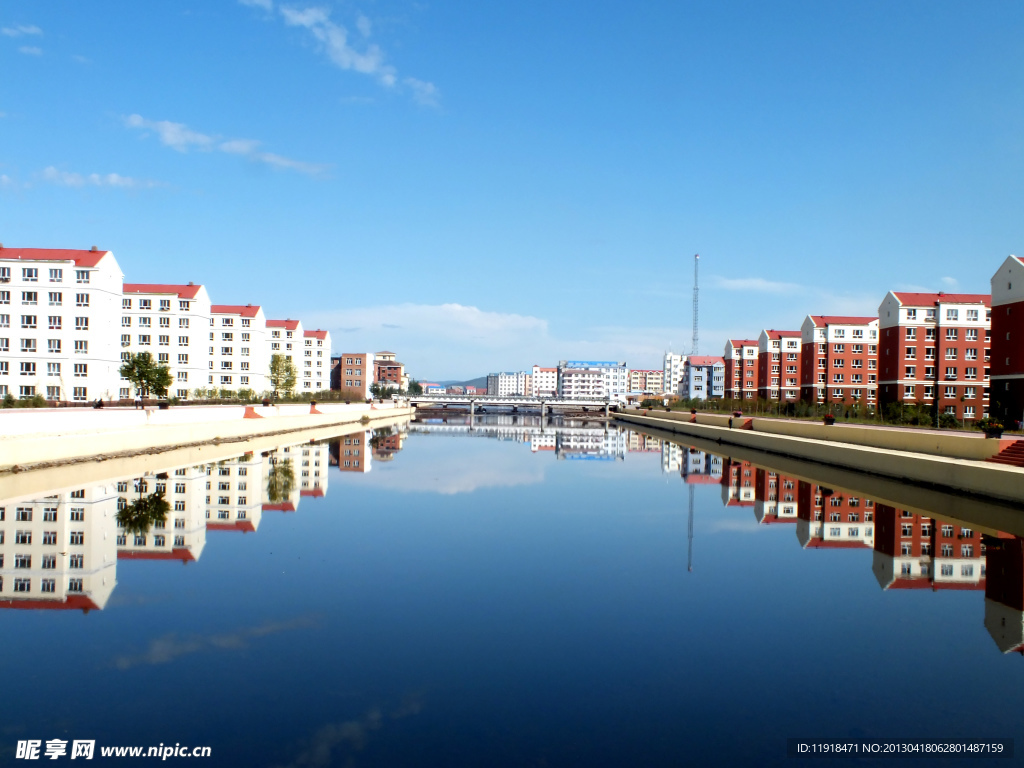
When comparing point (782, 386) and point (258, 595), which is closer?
point (258, 595)

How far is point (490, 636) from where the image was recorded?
687cm

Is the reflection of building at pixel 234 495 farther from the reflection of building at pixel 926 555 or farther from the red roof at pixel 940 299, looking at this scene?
the red roof at pixel 940 299

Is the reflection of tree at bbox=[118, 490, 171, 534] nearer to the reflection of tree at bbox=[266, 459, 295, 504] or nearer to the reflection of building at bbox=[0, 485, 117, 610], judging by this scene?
the reflection of building at bbox=[0, 485, 117, 610]

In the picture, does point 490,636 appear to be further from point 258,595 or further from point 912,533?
point 912,533

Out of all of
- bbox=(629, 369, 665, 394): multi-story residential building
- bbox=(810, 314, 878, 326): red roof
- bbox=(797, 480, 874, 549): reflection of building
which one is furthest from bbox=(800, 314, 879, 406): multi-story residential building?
bbox=(629, 369, 665, 394): multi-story residential building

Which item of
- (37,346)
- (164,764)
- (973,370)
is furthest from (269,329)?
(164,764)

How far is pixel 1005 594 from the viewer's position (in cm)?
874

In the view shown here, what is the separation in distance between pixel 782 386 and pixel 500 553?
70.6 metres

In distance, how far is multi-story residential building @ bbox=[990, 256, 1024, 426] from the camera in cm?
3238

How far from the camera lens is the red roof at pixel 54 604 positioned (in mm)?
7586

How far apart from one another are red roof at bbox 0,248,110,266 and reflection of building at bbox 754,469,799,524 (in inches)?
1626

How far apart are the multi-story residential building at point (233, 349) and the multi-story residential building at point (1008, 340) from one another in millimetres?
58936

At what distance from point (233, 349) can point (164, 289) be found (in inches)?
438

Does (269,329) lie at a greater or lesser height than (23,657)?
greater
